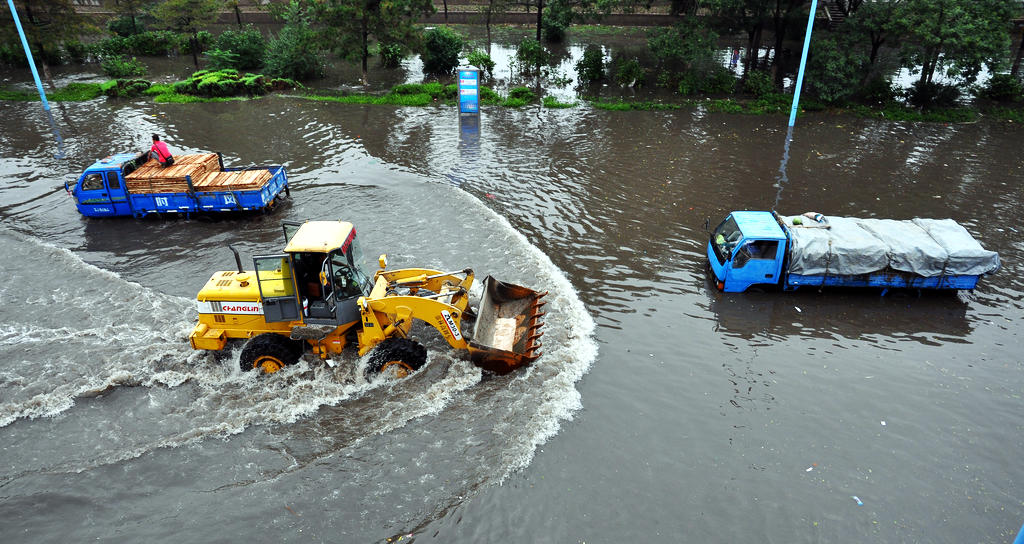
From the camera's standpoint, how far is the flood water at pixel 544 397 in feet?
26.2

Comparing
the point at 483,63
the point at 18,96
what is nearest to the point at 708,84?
the point at 483,63

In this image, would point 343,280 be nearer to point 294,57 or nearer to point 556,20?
point 294,57

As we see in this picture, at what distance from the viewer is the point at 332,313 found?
10.0 meters

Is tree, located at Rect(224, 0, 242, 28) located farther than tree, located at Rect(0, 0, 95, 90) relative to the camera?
Yes

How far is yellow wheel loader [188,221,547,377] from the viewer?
386 inches

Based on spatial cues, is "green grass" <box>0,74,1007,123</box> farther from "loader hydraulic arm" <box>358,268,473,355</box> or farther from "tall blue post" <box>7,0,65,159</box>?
"loader hydraulic arm" <box>358,268,473,355</box>

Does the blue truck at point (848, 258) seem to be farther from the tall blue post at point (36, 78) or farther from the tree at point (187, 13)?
the tree at point (187, 13)

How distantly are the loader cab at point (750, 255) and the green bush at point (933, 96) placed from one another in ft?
66.8

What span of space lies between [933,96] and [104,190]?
33.6 meters

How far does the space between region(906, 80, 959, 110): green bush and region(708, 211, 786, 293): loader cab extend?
20371mm

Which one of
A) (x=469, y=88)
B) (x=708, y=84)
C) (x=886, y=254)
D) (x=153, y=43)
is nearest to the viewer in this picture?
(x=886, y=254)

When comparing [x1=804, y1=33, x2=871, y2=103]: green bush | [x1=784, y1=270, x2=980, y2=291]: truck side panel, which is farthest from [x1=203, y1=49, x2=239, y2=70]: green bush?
[x1=784, y1=270, x2=980, y2=291]: truck side panel

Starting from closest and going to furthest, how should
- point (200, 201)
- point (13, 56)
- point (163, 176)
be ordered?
point (163, 176) < point (200, 201) < point (13, 56)

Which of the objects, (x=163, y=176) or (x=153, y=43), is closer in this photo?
(x=163, y=176)
